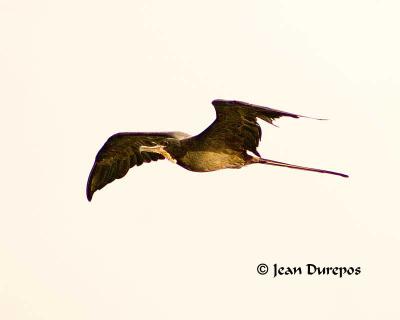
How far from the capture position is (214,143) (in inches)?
431

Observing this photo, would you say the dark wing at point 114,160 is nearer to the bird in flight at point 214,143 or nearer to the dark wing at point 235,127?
the bird in flight at point 214,143

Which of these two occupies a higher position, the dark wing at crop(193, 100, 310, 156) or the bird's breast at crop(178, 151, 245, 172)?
the dark wing at crop(193, 100, 310, 156)

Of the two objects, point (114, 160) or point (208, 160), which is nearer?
point (208, 160)

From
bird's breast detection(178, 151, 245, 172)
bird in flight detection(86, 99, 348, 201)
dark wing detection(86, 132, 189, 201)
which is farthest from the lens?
dark wing detection(86, 132, 189, 201)

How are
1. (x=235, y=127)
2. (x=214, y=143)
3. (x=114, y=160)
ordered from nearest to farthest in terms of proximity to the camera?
(x=235, y=127)
(x=214, y=143)
(x=114, y=160)

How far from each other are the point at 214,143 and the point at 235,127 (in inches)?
15.7

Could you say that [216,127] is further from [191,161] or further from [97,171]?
[97,171]

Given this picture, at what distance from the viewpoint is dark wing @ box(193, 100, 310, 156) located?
10133mm

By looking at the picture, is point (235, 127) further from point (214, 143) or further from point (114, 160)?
point (114, 160)

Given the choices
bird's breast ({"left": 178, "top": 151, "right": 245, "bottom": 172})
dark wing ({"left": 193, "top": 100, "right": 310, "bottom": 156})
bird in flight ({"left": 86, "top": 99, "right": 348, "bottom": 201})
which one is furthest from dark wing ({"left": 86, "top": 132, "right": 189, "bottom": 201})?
dark wing ({"left": 193, "top": 100, "right": 310, "bottom": 156})

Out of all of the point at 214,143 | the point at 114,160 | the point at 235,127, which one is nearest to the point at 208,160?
the point at 214,143

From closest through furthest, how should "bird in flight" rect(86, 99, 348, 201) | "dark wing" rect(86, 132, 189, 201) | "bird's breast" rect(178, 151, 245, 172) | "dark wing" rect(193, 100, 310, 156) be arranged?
"dark wing" rect(193, 100, 310, 156) → "bird in flight" rect(86, 99, 348, 201) → "bird's breast" rect(178, 151, 245, 172) → "dark wing" rect(86, 132, 189, 201)

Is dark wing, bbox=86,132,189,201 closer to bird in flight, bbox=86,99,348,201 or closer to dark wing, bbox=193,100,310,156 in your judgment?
bird in flight, bbox=86,99,348,201

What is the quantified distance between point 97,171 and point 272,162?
264 centimetres
